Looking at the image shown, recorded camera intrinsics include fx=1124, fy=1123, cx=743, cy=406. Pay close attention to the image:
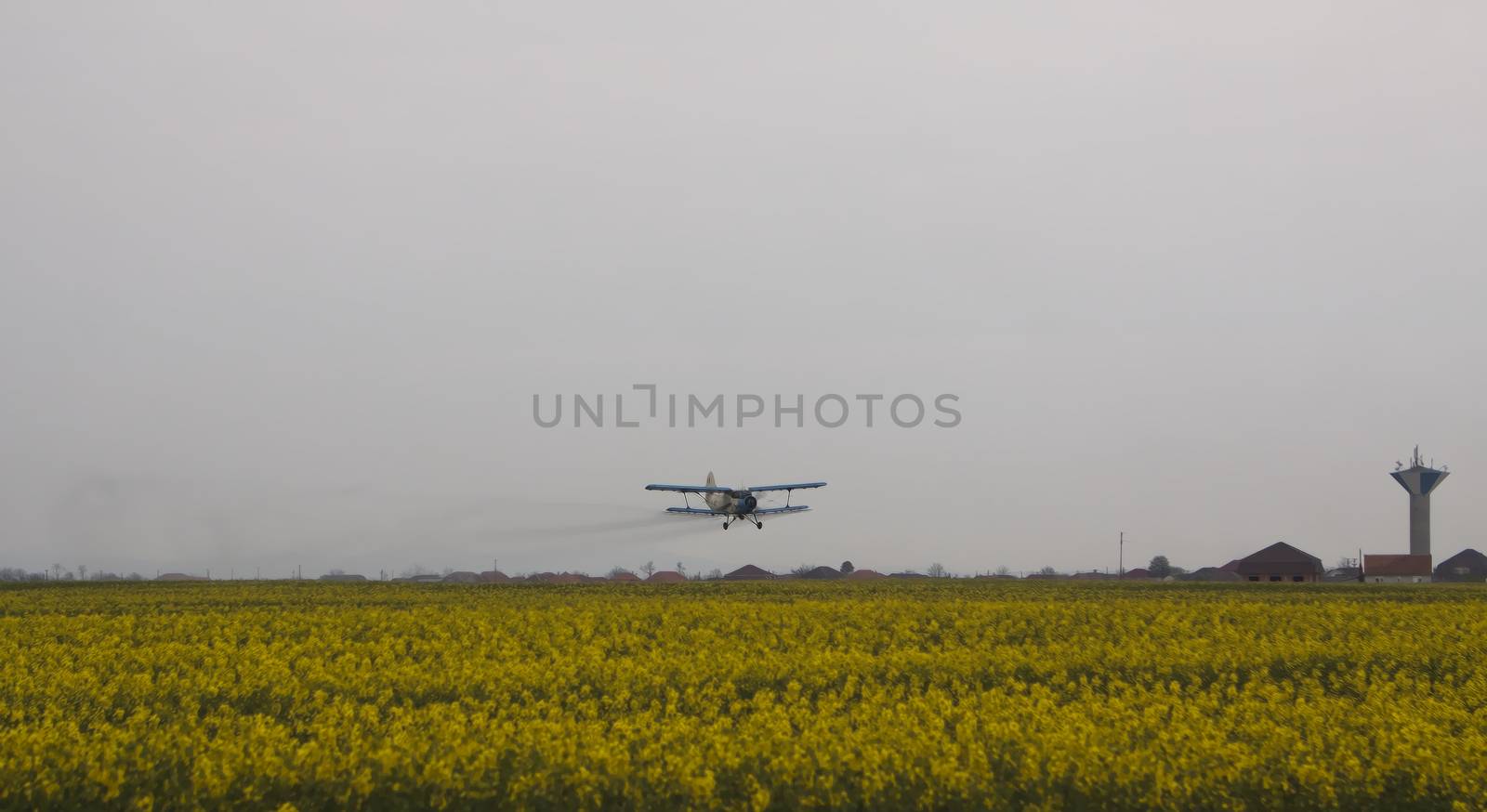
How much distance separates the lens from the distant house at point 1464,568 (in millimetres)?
172750

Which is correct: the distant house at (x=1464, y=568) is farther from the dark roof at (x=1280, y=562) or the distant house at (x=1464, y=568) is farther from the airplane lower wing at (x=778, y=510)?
the airplane lower wing at (x=778, y=510)

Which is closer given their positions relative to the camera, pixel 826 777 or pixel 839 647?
pixel 826 777

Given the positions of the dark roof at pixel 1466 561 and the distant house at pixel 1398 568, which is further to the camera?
the dark roof at pixel 1466 561

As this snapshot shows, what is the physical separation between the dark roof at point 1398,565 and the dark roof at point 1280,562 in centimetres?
1228

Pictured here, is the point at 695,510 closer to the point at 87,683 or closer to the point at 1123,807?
the point at 87,683

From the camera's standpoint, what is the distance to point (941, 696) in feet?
62.0

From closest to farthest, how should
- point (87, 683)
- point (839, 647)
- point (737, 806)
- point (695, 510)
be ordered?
point (737, 806) < point (87, 683) < point (839, 647) < point (695, 510)

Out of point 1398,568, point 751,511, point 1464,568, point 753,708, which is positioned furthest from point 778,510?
point 1464,568

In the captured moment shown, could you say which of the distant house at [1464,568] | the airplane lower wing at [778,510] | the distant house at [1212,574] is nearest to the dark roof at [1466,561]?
the distant house at [1464,568]

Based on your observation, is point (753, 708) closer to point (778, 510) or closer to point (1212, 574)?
point (778, 510)

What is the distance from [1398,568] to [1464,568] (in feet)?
163

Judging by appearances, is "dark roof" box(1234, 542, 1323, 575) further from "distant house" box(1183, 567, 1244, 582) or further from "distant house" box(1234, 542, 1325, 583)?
"distant house" box(1183, 567, 1244, 582)

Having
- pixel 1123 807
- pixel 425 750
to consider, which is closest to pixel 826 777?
pixel 1123 807

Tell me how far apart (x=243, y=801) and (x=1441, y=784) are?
579 inches
